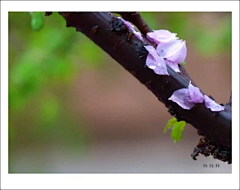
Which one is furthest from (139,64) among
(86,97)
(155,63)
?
(86,97)

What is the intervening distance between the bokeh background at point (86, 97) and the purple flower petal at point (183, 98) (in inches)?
14.2

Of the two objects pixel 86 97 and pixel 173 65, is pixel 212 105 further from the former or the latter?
pixel 86 97

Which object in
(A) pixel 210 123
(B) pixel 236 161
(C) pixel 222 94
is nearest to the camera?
(A) pixel 210 123

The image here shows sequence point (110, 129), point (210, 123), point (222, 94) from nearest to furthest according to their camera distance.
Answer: point (210, 123)
point (222, 94)
point (110, 129)

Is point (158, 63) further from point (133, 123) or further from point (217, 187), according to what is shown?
point (133, 123)

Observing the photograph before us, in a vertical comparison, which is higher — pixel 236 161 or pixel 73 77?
pixel 73 77

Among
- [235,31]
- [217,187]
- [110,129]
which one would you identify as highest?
[235,31]

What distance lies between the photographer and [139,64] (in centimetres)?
33

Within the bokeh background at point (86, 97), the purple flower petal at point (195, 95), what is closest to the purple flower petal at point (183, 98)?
the purple flower petal at point (195, 95)

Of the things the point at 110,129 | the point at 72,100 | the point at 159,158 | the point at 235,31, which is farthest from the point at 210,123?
the point at 72,100

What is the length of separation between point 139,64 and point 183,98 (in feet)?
0.18

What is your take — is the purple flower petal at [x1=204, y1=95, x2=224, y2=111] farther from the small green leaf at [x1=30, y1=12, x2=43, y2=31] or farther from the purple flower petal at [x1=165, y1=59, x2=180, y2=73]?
the small green leaf at [x1=30, y1=12, x2=43, y2=31]

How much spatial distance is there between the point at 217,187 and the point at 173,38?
24cm

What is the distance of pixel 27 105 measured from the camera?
872 mm
